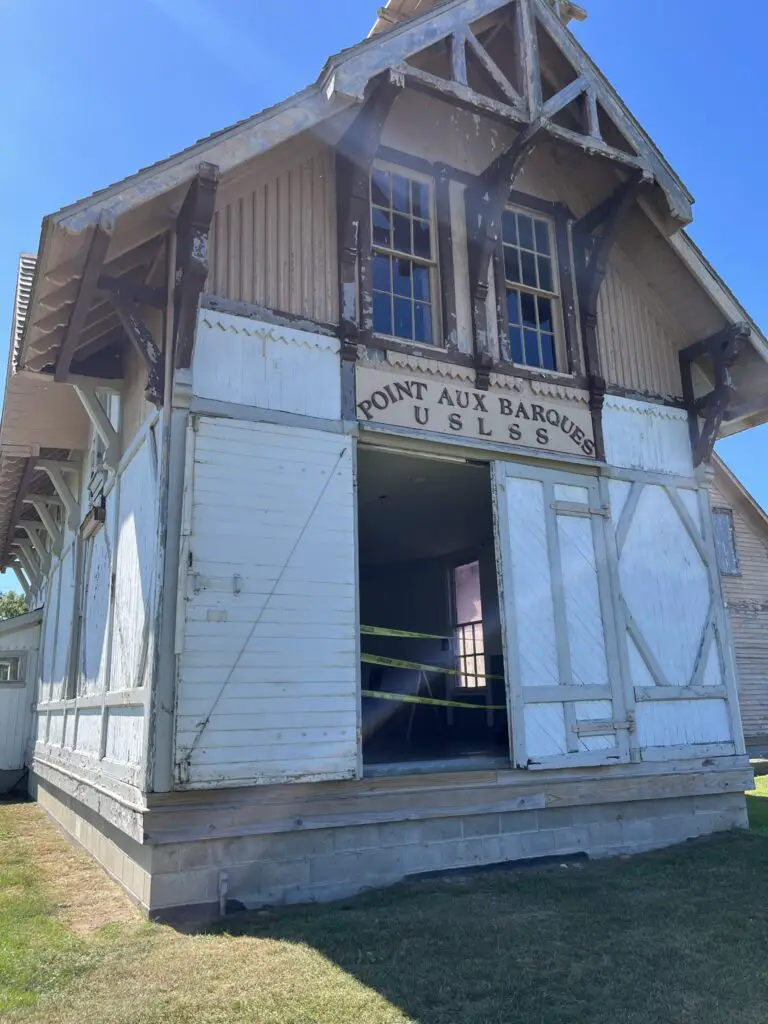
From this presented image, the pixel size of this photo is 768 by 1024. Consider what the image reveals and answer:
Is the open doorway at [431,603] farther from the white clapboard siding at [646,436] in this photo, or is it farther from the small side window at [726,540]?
the small side window at [726,540]

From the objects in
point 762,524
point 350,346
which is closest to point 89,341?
point 350,346

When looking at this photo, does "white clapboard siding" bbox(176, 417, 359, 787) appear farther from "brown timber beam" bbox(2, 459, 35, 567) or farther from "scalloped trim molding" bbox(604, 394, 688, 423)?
"brown timber beam" bbox(2, 459, 35, 567)

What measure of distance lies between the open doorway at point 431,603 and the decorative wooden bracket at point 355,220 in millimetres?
1912

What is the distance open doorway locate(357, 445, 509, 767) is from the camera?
10.1 metres

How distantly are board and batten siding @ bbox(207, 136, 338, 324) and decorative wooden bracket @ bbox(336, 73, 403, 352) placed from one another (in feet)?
0.33

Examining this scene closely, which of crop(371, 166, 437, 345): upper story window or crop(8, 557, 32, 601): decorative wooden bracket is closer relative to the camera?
crop(371, 166, 437, 345): upper story window

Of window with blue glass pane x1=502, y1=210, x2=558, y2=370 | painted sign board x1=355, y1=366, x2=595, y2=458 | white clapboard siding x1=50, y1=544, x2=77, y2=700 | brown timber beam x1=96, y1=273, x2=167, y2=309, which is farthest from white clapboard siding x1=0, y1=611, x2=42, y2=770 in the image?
window with blue glass pane x1=502, y1=210, x2=558, y2=370

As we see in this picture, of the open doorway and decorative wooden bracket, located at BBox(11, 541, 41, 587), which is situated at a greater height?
decorative wooden bracket, located at BBox(11, 541, 41, 587)

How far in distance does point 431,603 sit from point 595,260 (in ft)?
22.2

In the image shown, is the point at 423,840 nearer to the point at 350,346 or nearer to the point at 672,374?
the point at 350,346

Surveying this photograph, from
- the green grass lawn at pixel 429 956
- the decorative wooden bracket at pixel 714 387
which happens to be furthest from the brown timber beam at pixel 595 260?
the green grass lawn at pixel 429 956

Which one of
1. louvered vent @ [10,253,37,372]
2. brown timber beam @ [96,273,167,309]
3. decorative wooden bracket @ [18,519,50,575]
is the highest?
louvered vent @ [10,253,37,372]

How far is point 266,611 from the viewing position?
629cm

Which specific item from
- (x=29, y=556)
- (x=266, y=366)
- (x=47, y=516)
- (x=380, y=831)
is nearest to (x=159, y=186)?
(x=266, y=366)
